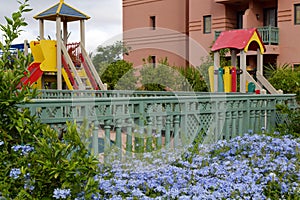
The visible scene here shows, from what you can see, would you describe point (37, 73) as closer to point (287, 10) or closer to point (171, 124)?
point (171, 124)

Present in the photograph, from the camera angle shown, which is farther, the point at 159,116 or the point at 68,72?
the point at 68,72

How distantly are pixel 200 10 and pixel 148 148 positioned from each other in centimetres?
1840

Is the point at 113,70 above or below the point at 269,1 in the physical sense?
below

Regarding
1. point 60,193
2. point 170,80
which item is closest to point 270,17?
point 170,80

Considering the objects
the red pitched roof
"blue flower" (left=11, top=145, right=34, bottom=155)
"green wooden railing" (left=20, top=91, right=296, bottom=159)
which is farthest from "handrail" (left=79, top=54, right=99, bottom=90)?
"blue flower" (left=11, top=145, right=34, bottom=155)

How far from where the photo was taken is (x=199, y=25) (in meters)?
23.4

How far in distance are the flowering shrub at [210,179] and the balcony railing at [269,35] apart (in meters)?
15.0

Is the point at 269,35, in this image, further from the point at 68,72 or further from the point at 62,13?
the point at 68,72

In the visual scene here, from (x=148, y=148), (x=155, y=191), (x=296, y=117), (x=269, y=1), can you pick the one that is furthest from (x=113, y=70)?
(x=155, y=191)

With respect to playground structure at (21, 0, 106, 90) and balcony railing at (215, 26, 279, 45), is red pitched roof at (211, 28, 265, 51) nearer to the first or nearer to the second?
playground structure at (21, 0, 106, 90)

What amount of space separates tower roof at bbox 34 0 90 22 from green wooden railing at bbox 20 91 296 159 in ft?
29.2

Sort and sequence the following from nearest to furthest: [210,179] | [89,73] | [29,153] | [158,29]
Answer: [29,153], [210,179], [89,73], [158,29]

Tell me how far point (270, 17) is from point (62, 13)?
11.2m

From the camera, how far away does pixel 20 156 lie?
4.01 metres
